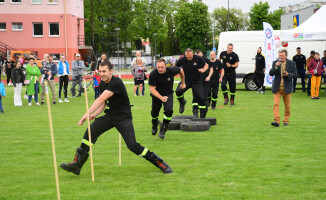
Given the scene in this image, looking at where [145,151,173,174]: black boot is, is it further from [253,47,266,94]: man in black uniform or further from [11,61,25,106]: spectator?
[253,47,266,94]: man in black uniform

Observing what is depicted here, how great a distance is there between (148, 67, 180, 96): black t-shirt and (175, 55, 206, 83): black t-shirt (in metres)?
1.90

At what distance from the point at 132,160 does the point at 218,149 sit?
189 cm

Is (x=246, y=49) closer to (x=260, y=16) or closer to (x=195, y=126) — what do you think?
(x=195, y=126)

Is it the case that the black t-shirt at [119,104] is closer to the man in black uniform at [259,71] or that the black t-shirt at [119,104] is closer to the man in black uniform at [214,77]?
the man in black uniform at [214,77]

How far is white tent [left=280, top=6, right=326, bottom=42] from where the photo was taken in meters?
19.2

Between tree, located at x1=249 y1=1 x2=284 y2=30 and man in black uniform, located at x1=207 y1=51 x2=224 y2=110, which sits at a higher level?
tree, located at x1=249 y1=1 x2=284 y2=30

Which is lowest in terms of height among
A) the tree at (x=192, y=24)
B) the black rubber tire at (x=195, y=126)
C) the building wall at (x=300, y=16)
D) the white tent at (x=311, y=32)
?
the black rubber tire at (x=195, y=126)

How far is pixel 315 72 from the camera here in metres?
18.6

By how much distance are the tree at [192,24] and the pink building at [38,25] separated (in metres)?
33.7

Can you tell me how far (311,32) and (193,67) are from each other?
9.87 m

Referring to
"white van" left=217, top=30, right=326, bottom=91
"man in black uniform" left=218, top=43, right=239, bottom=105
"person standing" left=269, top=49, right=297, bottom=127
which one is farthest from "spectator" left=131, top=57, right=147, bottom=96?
"person standing" left=269, top=49, right=297, bottom=127

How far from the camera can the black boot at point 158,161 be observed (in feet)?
21.7

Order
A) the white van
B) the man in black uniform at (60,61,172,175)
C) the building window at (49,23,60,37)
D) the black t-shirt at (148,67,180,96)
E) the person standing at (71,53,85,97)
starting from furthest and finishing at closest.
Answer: the building window at (49,23,60,37), the white van, the person standing at (71,53,85,97), the black t-shirt at (148,67,180,96), the man in black uniform at (60,61,172,175)

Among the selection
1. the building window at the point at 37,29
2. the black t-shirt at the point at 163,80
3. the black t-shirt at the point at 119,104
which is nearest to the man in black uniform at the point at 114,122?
the black t-shirt at the point at 119,104
